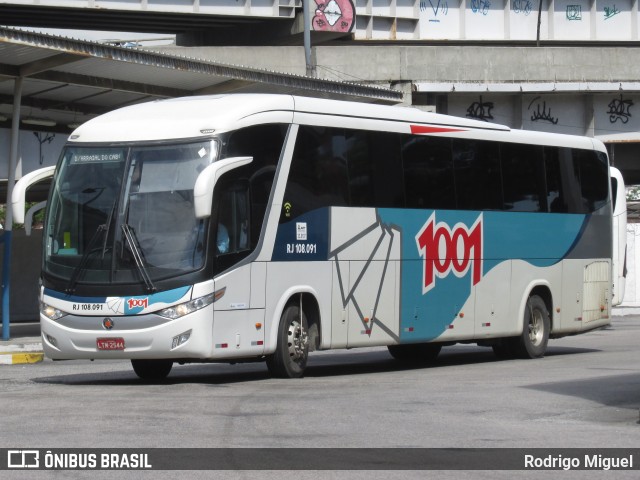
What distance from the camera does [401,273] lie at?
17.8m

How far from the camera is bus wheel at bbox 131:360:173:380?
1619cm

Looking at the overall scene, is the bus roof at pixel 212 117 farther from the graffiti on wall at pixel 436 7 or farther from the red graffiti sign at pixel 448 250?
the graffiti on wall at pixel 436 7

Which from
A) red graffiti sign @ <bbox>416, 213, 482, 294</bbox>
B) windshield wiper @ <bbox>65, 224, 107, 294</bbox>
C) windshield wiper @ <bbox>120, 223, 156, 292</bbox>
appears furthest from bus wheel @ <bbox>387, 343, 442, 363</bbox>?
windshield wiper @ <bbox>65, 224, 107, 294</bbox>

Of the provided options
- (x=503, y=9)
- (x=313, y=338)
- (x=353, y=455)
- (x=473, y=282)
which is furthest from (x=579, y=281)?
(x=503, y=9)

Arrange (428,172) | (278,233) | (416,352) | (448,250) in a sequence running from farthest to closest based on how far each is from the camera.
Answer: (416,352) → (448,250) → (428,172) → (278,233)

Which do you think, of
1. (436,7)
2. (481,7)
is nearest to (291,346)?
(481,7)

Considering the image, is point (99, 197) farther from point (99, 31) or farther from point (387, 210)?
point (99, 31)

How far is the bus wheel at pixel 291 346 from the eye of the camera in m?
15.7

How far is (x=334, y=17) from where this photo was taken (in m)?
53.4

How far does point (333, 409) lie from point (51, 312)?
4.35 metres

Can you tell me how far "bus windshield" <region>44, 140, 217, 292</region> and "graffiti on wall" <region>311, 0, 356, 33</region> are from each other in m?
38.7

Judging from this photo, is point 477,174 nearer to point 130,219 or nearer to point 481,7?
point 130,219

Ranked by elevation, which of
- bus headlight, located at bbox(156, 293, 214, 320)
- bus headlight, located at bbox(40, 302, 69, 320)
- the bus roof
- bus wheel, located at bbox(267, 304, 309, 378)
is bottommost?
bus wheel, located at bbox(267, 304, 309, 378)

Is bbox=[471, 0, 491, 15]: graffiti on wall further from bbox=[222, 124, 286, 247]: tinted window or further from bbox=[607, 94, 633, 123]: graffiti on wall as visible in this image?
bbox=[222, 124, 286, 247]: tinted window
